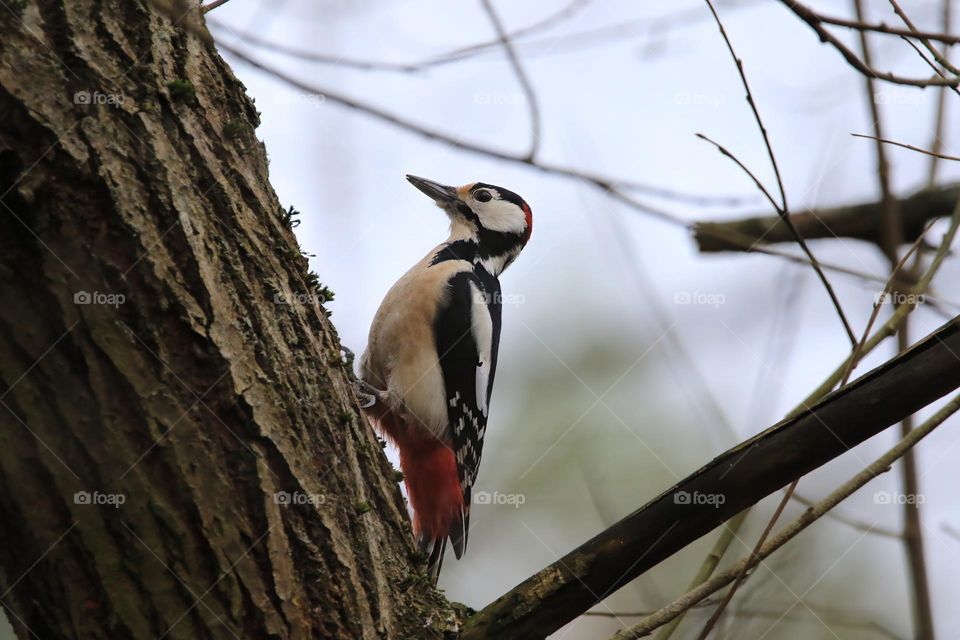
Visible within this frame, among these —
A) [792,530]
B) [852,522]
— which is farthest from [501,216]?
[792,530]

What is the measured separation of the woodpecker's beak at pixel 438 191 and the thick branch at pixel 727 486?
Result: 307 centimetres

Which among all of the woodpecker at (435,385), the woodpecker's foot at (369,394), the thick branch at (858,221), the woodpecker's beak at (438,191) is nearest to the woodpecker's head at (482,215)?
the woodpecker's beak at (438,191)

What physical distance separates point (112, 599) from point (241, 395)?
449 millimetres

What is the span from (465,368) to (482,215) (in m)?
1.12

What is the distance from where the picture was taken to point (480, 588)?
4.91 m

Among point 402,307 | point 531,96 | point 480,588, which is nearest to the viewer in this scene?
point 531,96

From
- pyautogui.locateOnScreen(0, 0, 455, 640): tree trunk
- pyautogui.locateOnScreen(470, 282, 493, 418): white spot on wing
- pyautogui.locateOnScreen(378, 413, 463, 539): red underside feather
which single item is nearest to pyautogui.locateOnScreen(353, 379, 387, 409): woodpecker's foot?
pyautogui.locateOnScreen(378, 413, 463, 539): red underside feather

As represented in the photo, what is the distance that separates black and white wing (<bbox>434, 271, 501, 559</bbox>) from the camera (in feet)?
13.1

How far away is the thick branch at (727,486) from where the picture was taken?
1704 mm

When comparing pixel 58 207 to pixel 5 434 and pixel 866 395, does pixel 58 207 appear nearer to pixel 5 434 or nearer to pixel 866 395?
pixel 5 434

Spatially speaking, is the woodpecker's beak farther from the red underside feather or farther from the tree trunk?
the tree trunk

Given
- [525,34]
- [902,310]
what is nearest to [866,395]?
[902,310]

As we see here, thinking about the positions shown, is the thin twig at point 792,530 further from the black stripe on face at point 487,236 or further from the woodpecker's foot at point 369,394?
the black stripe on face at point 487,236

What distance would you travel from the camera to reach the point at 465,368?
A: 4.12m
